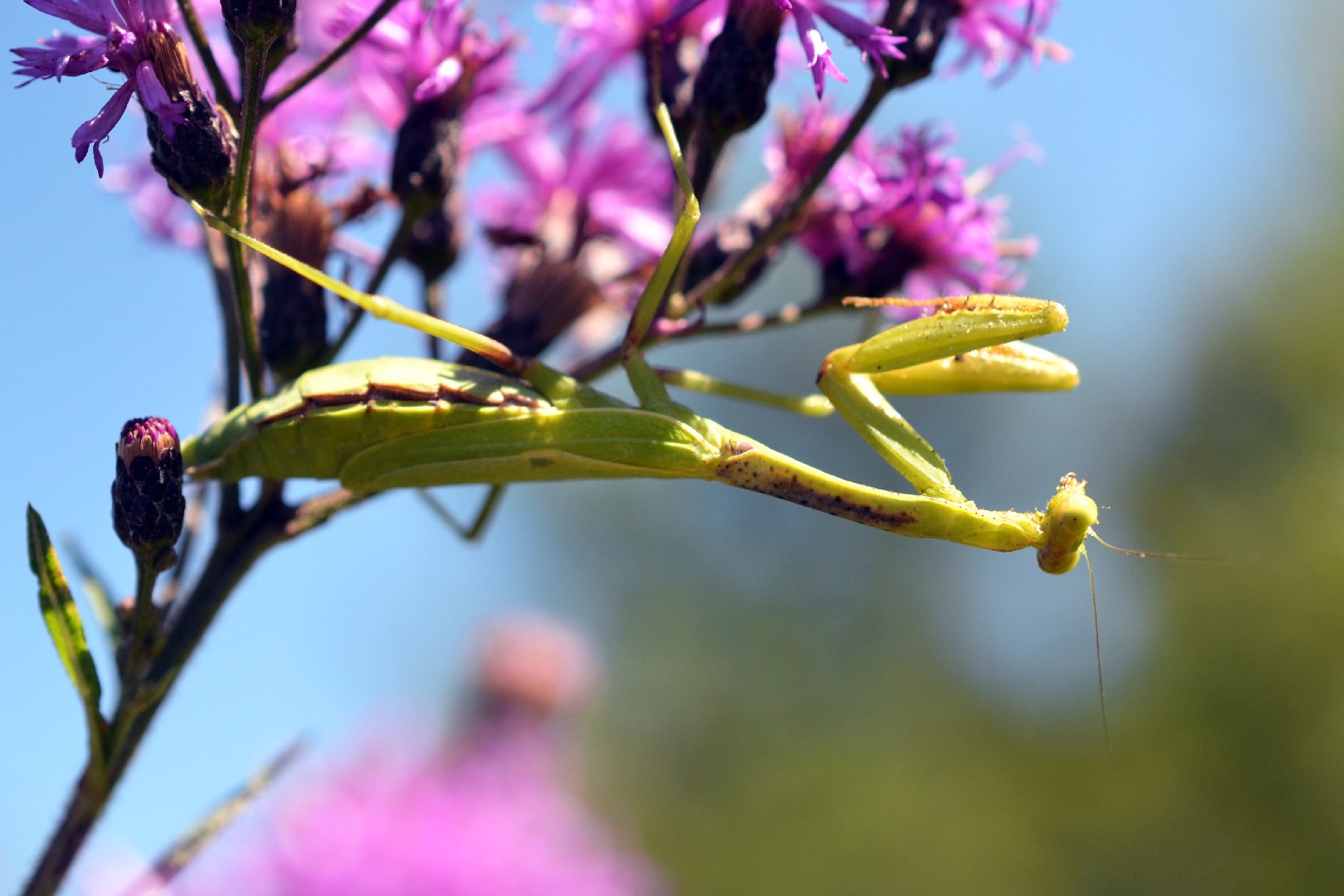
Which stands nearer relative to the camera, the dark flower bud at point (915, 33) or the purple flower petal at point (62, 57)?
the purple flower petal at point (62, 57)

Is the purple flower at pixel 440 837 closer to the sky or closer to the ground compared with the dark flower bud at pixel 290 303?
closer to the ground

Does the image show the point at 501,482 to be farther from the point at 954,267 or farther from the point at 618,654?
the point at 618,654

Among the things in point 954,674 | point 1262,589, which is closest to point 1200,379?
point 1262,589

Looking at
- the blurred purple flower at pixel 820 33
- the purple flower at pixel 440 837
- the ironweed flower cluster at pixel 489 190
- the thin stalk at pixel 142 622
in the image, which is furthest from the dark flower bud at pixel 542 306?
the purple flower at pixel 440 837

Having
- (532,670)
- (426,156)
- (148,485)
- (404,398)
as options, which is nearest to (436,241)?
(426,156)

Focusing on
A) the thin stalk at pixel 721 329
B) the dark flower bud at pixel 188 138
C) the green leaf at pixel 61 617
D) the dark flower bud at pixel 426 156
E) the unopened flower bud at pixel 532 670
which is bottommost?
the unopened flower bud at pixel 532 670

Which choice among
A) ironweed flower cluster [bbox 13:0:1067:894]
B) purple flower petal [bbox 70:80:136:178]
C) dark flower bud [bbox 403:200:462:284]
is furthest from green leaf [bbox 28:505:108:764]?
dark flower bud [bbox 403:200:462:284]

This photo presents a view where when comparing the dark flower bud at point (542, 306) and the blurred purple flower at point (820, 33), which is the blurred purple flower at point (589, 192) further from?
the blurred purple flower at point (820, 33)

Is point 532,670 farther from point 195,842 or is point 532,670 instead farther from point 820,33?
point 820,33
